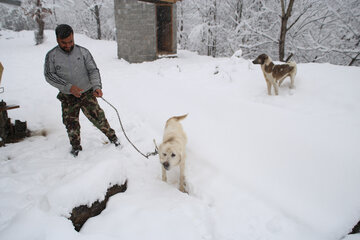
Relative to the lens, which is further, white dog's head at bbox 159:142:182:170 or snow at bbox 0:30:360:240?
white dog's head at bbox 159:142:182:170

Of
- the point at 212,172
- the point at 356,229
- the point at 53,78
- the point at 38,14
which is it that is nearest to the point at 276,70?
the point at 212,172

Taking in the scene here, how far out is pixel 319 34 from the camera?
11.6 meters

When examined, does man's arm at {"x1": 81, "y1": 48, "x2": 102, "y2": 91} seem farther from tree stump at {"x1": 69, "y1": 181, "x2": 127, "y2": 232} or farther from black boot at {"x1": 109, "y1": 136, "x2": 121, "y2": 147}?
tree stump at {"x1": 69, "y1": 181, "x2": 127, "y2": 232}

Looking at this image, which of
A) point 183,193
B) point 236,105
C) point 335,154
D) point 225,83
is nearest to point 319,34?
point 225,83

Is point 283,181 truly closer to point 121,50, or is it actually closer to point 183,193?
point 183,193

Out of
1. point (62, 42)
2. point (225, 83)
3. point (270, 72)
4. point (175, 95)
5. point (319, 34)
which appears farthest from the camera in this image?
point (319, 34)

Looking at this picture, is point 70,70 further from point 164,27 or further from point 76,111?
point 164,27

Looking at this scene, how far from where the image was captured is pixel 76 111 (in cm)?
310

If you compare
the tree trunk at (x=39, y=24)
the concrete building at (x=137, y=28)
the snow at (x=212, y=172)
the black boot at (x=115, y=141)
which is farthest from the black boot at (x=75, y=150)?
the tree trunk at (x=39, y=24)

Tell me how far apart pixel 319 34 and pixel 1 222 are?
50.5ft

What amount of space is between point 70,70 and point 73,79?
0.14m

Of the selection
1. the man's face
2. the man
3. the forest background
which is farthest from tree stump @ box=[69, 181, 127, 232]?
the forest background

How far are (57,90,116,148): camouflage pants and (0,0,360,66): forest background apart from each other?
9047 millimetres

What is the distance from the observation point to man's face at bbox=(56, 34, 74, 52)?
8.66 ft
